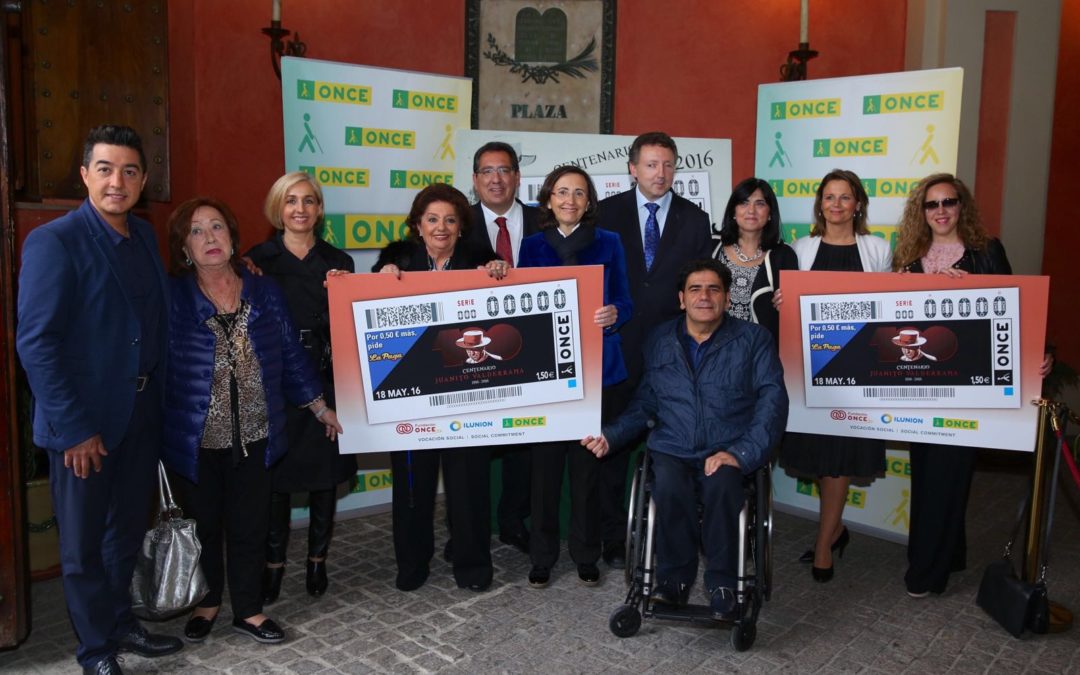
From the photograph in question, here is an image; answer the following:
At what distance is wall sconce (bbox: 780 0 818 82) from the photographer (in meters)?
5.23

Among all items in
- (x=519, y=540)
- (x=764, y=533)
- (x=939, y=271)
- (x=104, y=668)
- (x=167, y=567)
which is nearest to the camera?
(x=104, y=668)

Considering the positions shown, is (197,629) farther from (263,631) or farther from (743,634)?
(743,634)

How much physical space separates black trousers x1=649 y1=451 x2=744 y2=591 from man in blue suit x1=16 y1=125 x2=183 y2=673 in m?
1.91

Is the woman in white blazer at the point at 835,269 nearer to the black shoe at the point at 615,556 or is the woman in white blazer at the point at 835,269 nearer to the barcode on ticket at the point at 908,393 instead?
the barcode on ticket at the point at 908,393

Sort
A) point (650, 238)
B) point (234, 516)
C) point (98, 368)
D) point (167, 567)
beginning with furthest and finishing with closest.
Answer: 1. point (650, 238)
2. point (234, 516)
3. point (167, 567)
4. point (98, 368)

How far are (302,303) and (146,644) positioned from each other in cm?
142

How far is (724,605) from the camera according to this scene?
328 cm

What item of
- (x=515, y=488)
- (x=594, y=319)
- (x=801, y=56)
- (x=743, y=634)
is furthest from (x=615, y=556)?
(x=801, y=56)

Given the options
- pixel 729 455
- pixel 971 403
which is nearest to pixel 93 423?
pixel 729 455

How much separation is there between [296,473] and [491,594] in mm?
1018

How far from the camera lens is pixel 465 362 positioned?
140 inches

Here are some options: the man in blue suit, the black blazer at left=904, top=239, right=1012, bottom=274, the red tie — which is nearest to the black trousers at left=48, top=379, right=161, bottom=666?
the man in blue suit

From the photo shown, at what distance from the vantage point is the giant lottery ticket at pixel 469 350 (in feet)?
11.5

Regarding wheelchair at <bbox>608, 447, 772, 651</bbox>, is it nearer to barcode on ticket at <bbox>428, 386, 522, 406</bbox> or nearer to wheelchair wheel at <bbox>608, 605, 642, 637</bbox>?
wheelchair wheel at <bbox>608, 605, 642, 637</bbox>
